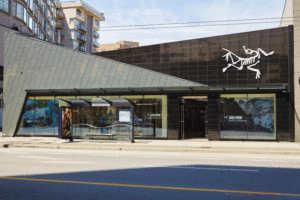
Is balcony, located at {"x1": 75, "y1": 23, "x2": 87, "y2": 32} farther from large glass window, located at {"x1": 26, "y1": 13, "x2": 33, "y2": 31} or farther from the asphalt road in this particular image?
the asphalt road

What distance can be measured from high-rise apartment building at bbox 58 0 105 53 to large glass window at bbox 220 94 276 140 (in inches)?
2137

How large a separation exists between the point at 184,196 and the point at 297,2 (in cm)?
1719

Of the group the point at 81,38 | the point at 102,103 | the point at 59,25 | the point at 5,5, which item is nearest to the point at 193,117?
the point at 102,103

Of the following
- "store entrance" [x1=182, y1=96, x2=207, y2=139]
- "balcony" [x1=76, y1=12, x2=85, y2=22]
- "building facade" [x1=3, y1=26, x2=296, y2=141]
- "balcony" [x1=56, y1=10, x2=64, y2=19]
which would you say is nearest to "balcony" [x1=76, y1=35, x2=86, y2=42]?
"balcony" [x1=76, y1=12, x2=85, y2=22]

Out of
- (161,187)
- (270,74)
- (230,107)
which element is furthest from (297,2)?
(161,187)

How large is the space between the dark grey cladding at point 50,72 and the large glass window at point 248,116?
202 inches

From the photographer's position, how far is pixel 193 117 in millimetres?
24328

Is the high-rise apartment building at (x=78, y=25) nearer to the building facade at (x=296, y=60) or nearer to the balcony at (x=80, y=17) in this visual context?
the balcony at (x=80, y=17)

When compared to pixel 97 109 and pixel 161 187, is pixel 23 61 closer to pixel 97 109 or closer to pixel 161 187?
pixel 97 109

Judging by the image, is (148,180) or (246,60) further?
(246,60)

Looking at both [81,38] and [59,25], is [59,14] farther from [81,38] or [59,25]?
[81,38]

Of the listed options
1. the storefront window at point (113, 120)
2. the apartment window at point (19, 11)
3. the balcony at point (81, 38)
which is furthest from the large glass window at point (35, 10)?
the storefront window at point (113, 120)

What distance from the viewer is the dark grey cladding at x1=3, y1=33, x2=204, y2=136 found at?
22.4 m

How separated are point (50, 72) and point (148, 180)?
17670mm
